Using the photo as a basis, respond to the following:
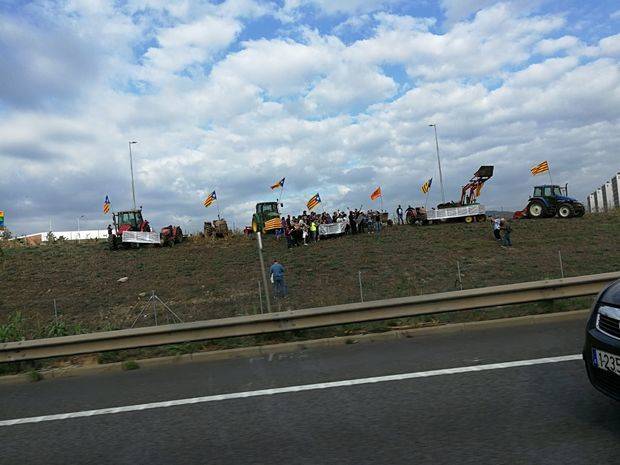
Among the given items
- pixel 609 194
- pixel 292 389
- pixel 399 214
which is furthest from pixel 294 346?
pixel 609 194

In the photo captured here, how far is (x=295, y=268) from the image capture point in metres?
25.7

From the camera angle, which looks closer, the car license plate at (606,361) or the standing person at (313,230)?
the car license plate at (606,361)

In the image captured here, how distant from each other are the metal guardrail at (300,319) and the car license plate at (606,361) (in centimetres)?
378

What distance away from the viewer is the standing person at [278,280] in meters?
18.8

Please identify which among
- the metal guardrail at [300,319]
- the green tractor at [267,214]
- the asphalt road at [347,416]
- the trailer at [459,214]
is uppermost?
the green tractor at [267,214]

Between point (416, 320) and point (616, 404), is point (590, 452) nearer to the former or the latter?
point (616, 404)

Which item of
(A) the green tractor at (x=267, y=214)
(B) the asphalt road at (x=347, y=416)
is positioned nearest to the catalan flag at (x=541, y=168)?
(A) the green tractor at (x=267, y=214)

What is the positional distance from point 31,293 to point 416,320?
73.2 ft

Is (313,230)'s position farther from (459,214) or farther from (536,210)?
(536,210)

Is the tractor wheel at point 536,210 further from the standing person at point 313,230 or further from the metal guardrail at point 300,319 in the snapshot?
the metal guardrail at point 300,319

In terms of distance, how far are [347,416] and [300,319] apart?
3166 millimetres

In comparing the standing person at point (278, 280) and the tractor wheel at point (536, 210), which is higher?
the tractor wheel at point (536, 210)

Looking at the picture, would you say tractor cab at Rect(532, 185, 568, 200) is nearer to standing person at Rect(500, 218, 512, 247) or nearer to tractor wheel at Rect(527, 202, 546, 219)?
tractor wheel at Rect(527, 202, 546, 219)

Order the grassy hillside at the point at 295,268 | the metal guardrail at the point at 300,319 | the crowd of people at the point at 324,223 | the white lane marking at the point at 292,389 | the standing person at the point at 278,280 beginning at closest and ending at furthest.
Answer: the white lane marking at the point at 292,389 → the metal guardrail at the point at 300,319 → the standing person at the point at 278,280 → the grassy hillside at the point at 295,268 → the crowd of people at the point at 324,223
